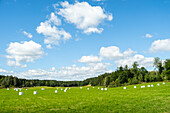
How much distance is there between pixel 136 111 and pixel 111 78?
14047cm

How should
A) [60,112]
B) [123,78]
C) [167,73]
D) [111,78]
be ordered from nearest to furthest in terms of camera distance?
[60,112], [167,73], [123,78], [111,78]

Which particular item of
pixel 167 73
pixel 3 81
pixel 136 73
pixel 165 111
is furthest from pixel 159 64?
pixel 3 81

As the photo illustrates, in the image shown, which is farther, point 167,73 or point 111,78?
point 111,78

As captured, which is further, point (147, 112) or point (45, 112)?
point (45, 112)

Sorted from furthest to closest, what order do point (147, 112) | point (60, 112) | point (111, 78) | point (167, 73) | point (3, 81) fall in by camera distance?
point (3, 81)
point (111, 78)
point (167, 73)
point (60, 112)
point (147, 112)

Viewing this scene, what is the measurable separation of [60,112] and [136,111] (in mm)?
7080

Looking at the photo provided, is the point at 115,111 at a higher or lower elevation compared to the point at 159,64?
lower

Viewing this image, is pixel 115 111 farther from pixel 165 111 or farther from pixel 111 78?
pixel 111 78

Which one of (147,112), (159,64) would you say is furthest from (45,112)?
(159,64)

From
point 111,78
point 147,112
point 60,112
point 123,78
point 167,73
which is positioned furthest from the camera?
point 111,78

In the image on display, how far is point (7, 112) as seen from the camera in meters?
14.5

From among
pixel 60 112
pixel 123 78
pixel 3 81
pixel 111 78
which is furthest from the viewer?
pixel 3 81

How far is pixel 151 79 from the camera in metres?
106

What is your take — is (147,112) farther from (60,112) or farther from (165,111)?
(60,112)
